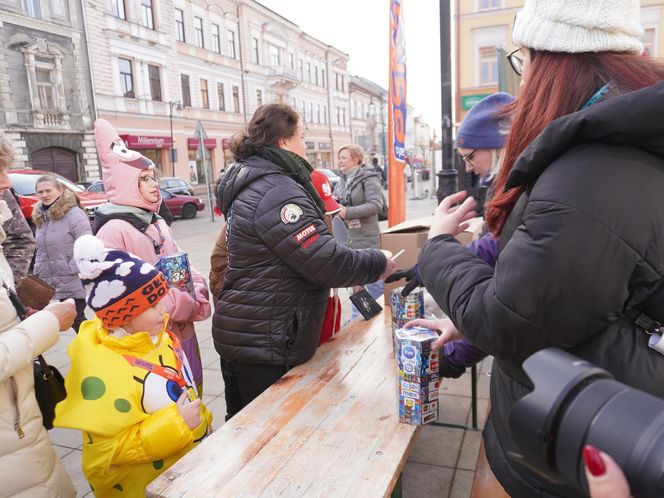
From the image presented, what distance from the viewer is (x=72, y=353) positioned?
1.84 meters

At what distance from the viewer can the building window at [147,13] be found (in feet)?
90.1

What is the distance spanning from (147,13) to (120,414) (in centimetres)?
3108

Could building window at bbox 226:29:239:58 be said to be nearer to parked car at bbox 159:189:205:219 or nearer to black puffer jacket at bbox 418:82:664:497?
parked car at bbox 159:189:205:219

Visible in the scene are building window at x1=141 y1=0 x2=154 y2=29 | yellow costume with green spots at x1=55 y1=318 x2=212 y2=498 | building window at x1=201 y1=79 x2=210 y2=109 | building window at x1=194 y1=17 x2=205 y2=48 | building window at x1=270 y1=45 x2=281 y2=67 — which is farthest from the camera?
building window at x1=270 y1=45 x2=281 y2=67

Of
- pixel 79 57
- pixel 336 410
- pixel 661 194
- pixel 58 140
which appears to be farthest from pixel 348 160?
pixel 79 57

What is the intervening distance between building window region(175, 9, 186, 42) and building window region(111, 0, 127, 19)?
3947 mm

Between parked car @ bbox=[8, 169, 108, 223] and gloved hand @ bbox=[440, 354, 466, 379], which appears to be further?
parked car @ bbox=[8, 169, 108, 223]

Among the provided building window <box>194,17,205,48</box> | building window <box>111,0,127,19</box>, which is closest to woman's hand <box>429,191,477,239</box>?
building window <box>111,0,127,19</box>

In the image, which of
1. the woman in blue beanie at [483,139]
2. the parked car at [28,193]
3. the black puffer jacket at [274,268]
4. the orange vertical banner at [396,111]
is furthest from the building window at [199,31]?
the black puffer jacket at [274,268]

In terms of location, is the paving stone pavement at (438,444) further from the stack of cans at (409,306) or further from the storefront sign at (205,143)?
the storefront sign at (205,143)

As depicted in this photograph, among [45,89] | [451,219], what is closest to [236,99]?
[45,89]

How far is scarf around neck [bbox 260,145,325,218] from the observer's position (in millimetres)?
2148

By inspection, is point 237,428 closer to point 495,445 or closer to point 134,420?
point 134,420

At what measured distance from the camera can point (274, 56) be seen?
1581 inches
